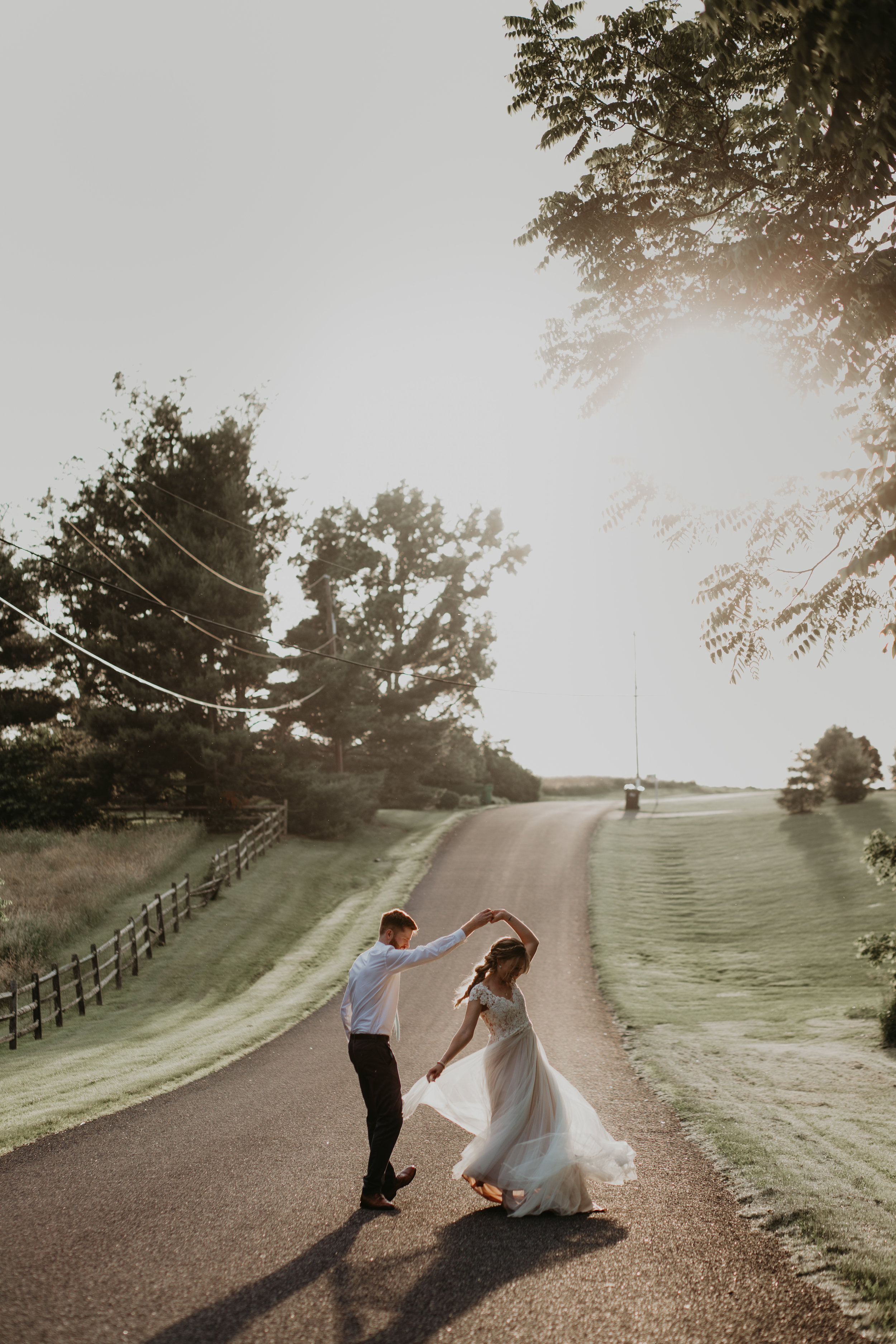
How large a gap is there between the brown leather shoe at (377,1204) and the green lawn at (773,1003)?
2462 millimetres

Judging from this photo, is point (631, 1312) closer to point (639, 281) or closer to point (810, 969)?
point (639, 281)

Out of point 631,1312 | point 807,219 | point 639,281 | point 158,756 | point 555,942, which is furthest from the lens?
point 158,756

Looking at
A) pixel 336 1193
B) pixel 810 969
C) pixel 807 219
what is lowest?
pixel 810 969

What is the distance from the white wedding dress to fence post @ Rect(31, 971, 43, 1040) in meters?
12.2

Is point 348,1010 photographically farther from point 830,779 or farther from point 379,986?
point 830,779

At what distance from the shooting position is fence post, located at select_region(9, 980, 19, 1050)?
1583cm

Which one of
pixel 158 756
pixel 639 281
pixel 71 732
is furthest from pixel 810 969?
pixel 71 732

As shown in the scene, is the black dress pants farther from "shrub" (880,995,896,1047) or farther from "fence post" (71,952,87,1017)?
"fence post" (71,952,87,1017)

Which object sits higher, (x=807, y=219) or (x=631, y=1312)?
(x=807, y=219)

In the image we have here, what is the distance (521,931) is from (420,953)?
2.89 feet

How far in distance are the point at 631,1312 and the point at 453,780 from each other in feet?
179

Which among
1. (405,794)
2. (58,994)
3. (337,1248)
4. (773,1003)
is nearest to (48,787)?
(58,994)

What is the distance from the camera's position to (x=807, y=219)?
8.41 metres

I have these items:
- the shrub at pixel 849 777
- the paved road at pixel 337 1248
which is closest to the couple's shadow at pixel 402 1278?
the paved road at pixel 337 1248
